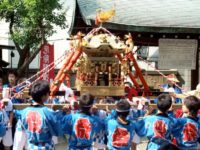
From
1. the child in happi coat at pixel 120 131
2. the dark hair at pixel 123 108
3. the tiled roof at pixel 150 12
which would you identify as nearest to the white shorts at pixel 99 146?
the child in happi coat at pixel 120 131

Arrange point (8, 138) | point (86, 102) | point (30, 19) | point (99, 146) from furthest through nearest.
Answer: point (30, 19), point (8, 138), point (99, 146), point (86, 102)

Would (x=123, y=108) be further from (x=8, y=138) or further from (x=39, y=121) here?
(x=8, y=138)

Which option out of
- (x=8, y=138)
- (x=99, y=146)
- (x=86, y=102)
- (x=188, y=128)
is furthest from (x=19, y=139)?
(x=8, y=138)

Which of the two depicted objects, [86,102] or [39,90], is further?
[86,102]

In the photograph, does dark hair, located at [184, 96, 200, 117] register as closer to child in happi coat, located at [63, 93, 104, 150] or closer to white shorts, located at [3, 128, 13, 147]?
child in happi coat, located at [63, 93, 104, 150]

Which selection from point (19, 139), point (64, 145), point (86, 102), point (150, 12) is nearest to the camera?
point (19, 139)

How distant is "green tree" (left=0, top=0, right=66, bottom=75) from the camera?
13.2 meters

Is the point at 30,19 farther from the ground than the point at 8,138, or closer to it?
farther from the ground

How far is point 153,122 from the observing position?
15.9ft

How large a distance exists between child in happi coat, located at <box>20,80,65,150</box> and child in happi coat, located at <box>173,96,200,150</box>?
1487 millimetres

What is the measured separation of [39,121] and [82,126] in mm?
656

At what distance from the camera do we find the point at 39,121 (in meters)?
4.33

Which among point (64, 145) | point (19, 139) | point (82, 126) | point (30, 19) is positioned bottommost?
point (64, 145)

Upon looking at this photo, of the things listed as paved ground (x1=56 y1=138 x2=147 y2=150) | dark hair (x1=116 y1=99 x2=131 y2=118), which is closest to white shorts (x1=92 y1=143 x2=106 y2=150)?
dark hair (x1=116 y1=99 x2=131 y2=118)
